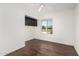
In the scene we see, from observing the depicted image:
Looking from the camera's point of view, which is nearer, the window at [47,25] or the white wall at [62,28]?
the window at [47,25]

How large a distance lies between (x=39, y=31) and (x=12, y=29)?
73 cm

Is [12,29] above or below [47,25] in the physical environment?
below

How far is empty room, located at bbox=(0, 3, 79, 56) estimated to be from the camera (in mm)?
1585

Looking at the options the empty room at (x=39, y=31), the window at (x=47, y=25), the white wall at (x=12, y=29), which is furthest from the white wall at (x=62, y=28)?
the white wall at (x=12, y=29)

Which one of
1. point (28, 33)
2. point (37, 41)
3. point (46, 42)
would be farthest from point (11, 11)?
point (46, 42)

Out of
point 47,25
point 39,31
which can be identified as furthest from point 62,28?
point 39,31

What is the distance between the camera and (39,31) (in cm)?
176

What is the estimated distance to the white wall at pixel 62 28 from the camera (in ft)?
5.61

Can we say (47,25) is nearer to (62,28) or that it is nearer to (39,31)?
(39,31)

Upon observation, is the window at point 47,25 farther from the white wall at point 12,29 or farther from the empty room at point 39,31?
the white wall at point 12,29

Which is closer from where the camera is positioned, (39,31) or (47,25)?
(47,25)

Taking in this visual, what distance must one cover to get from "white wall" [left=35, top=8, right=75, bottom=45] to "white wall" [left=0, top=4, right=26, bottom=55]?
0.49m

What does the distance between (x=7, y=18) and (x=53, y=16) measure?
3.98ft

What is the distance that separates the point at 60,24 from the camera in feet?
5.96
